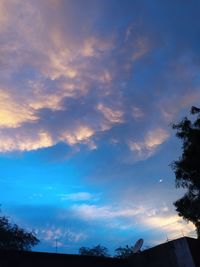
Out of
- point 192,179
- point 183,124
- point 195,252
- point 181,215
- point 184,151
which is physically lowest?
point 195,252

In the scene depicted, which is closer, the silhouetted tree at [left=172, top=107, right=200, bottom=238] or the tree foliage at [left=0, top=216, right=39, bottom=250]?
the silhouetted tree at [left=172, top=107, right=200, bottom=238]

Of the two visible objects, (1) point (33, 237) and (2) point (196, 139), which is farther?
(1) point (33, 237)

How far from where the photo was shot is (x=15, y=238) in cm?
4188

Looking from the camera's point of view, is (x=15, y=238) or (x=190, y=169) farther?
(x=15, y=238)

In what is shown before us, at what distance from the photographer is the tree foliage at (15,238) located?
133ft

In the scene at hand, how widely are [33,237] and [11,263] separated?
103ft

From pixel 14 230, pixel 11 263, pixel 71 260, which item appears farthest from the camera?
pixel 14 230

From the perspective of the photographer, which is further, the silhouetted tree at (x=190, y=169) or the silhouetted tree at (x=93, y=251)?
the silhouetted tree at (x=93, y=251)

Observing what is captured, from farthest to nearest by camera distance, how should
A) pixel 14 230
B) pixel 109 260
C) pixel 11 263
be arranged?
1. pixel 14 230
2. pixel 109 260
3. pixel 11 263

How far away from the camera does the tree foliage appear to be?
133 ft

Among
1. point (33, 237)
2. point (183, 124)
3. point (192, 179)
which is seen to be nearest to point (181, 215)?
point (192, 179)

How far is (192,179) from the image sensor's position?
24641 millimetres

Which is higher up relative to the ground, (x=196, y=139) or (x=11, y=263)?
(x=196, y=139)

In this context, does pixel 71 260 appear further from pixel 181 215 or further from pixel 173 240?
pixel 181 215
